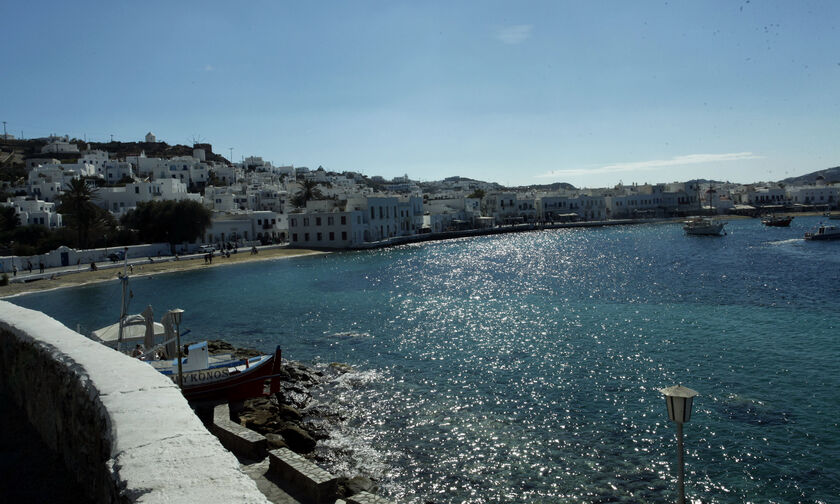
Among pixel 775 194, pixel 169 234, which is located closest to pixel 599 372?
pixel 169 234

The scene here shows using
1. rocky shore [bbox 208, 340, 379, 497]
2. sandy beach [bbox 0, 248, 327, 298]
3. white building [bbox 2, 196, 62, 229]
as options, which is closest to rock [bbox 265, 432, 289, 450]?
rocky shore [bbox 208, 340, 379, 497]

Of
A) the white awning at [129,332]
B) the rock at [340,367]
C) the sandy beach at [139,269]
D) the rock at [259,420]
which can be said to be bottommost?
the rock at [340,367]

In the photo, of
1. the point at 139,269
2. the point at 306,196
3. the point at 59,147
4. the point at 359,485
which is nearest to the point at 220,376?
the point at 359,485

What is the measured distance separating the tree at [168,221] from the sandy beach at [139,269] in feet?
15.7

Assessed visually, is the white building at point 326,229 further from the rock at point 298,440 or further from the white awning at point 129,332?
the rock at point 298,440

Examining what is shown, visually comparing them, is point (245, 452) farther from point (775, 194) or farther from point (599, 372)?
point (775, 194)

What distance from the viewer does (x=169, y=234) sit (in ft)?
208

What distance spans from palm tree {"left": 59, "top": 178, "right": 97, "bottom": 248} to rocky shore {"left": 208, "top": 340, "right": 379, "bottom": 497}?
155 ft

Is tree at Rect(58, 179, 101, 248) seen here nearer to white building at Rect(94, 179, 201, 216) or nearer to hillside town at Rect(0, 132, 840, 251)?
hillside town at Rect(0, 132, 840, 251)

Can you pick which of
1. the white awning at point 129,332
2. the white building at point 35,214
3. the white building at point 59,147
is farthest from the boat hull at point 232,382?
the white building at point 59,147

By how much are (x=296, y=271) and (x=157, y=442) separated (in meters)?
47.6

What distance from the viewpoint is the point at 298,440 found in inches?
505

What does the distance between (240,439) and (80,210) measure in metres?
54.5

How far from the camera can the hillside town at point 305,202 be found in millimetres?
75562
